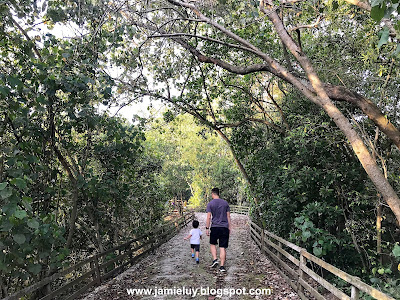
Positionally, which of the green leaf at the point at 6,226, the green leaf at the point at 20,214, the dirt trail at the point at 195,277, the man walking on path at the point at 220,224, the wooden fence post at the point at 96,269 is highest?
the green leaf at the point at 20,214

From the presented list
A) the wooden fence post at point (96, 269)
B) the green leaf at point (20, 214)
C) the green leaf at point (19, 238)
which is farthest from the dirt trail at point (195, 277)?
the green leaf at point (20, 214)

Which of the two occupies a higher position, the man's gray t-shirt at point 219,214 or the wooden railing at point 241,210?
the man's gray t-shirt at point 219,214

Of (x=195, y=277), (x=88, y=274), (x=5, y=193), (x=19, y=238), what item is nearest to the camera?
(x=5, y=193)

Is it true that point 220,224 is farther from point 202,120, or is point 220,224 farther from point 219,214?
point 202,120

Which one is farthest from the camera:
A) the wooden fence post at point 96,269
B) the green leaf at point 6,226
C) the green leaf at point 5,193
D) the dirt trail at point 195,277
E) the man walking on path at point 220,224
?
the man walking on path at point 220,224

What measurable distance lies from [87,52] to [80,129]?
5.37ft

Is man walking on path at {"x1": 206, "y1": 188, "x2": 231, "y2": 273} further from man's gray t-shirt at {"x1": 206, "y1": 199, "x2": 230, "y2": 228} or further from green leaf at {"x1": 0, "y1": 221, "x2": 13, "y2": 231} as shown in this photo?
green leaf at {"x1": 0, "y1": 221, "x2": 13, "y2": 231}

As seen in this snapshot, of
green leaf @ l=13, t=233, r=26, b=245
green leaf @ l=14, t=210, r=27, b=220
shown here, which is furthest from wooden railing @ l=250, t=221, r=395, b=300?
green leaf @ l=13, t=233, r=26, b=245

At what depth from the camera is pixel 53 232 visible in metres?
4.76

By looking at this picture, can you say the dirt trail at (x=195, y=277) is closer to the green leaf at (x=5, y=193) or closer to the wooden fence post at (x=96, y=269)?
the wooden fence post at (x=96, y=269)

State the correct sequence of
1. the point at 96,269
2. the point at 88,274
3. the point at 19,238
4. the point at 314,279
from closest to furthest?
the point at 19,238 < the point at 314,279 < the point at 88,274 < the point at 96,269

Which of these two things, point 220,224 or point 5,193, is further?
point 220,224

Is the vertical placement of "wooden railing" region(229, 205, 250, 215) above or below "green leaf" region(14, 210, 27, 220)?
below

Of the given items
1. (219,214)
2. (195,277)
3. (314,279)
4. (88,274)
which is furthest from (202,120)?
(314,279)
